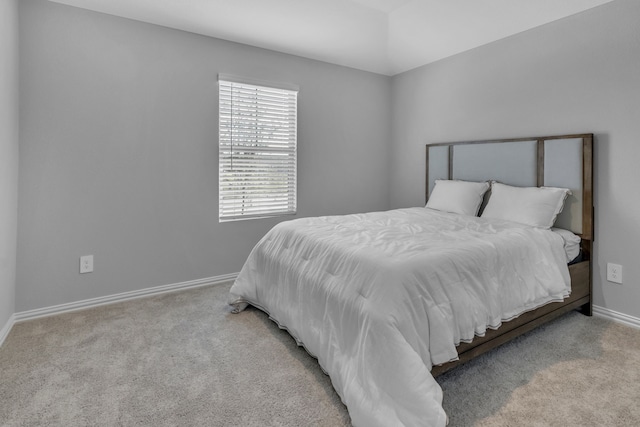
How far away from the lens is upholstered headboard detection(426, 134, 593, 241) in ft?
8.12

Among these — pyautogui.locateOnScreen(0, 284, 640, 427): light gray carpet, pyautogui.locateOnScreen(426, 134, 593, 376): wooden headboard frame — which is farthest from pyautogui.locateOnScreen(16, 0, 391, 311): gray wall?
pyautogui.locateOnScreen(426, 134, 593, 376): wooden headboard frame

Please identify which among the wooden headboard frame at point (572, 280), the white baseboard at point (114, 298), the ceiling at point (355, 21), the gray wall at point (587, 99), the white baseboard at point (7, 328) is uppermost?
the ceiling at point (355, 21)

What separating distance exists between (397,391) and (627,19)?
2.91 meters

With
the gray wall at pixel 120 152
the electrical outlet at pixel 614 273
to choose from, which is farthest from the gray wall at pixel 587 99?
the gray wall at pixel 120 152

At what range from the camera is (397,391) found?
4.19 ft

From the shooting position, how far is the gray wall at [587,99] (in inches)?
91.9

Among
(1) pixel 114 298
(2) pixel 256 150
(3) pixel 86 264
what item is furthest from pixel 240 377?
(2) pixel 256 150

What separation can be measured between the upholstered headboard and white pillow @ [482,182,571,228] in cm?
12

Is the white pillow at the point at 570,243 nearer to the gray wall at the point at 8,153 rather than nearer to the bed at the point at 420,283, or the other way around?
the bed at the point at 420,283

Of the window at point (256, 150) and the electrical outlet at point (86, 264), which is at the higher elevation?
the window at point (256, 150)

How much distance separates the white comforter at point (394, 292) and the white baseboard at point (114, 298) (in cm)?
79

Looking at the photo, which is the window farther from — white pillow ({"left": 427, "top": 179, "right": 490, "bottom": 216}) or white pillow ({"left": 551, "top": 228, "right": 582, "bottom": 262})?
white pillow ({"left": 551, "top": 228, "right": 582, "bottom": 262})

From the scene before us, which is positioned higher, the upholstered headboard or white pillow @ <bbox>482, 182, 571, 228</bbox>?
the upholstered headboard

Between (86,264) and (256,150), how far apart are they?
5.71ft
